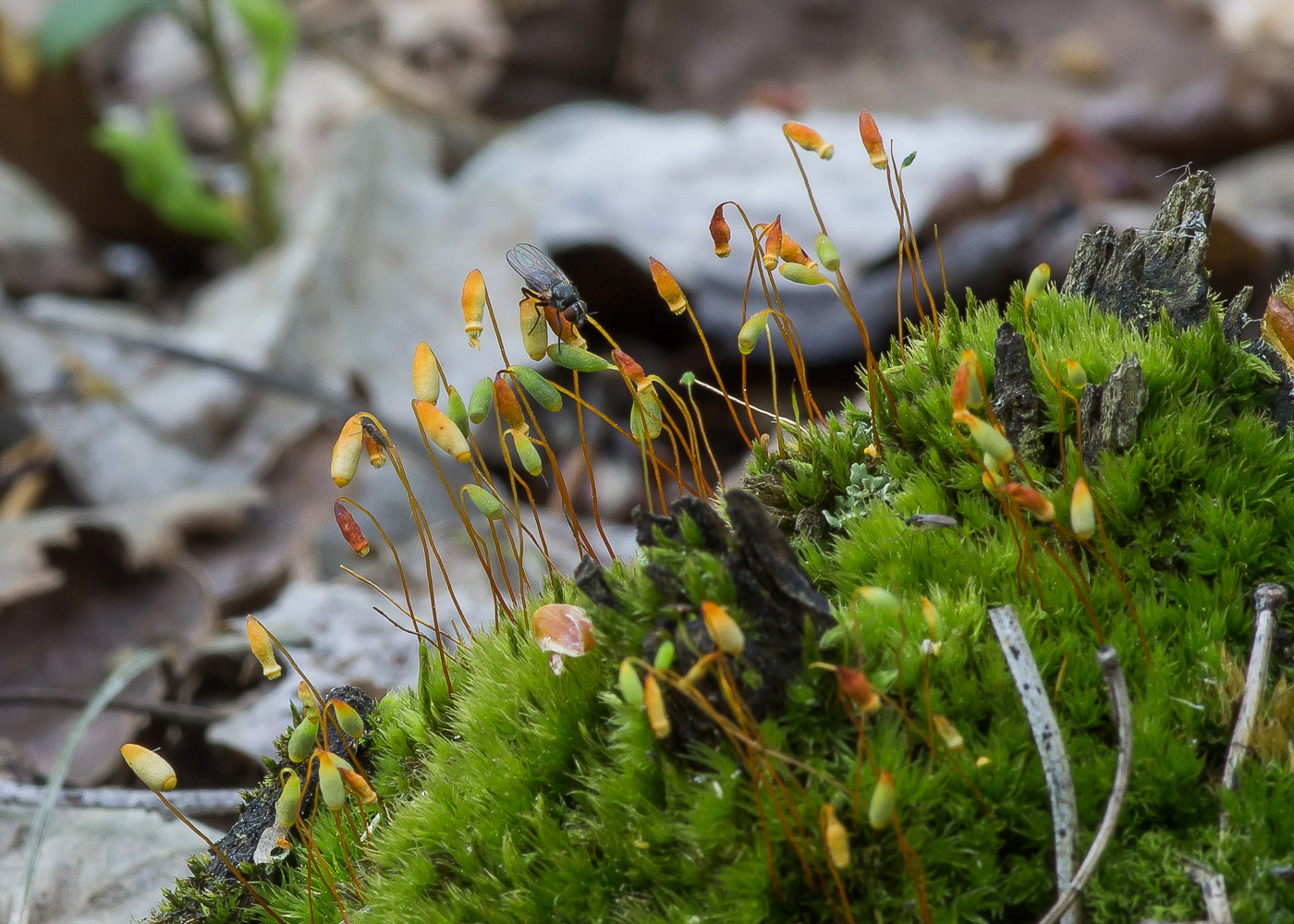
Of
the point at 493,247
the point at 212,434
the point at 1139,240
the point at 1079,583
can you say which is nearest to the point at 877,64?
the point at 493,247

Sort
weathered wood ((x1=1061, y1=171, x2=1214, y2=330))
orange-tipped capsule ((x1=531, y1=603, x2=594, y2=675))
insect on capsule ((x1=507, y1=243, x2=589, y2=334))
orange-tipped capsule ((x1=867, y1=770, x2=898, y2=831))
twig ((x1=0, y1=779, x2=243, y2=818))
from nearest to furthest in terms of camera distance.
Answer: orange-tipped capsule ((x1=867, y1=770, x2=898, y2=831))
orange-tipped capsule ((x1=531, y1=603, x2=594, y2=675))
weathered wood ((x1=1061, y1=171, x2=1214, y2=330))
insect on capsule ((x1=507, y1=243, x2=589, y2=334))
twig ((x1=0, y1=779, x2=243, y2=818))

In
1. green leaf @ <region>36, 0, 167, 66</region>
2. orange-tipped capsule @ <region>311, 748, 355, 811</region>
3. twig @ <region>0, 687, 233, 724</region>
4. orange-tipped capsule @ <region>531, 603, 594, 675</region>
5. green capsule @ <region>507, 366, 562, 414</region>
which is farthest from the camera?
green leaf @ <region>36, 0, 167, 66</region>

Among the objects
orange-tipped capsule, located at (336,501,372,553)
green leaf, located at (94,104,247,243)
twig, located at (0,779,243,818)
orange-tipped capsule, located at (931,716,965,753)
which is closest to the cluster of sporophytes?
orange-tipped capsule, located at (931,716,965,753)

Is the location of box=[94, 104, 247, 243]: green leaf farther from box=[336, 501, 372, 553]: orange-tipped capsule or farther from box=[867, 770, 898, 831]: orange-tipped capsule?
box=[867, 770, 898, 831]: orange-tipped capsule

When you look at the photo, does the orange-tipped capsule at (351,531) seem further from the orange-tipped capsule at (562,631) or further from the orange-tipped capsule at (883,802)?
the orange-tipped capsule at (883,802)

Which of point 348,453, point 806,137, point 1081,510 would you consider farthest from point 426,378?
point 1081,510
